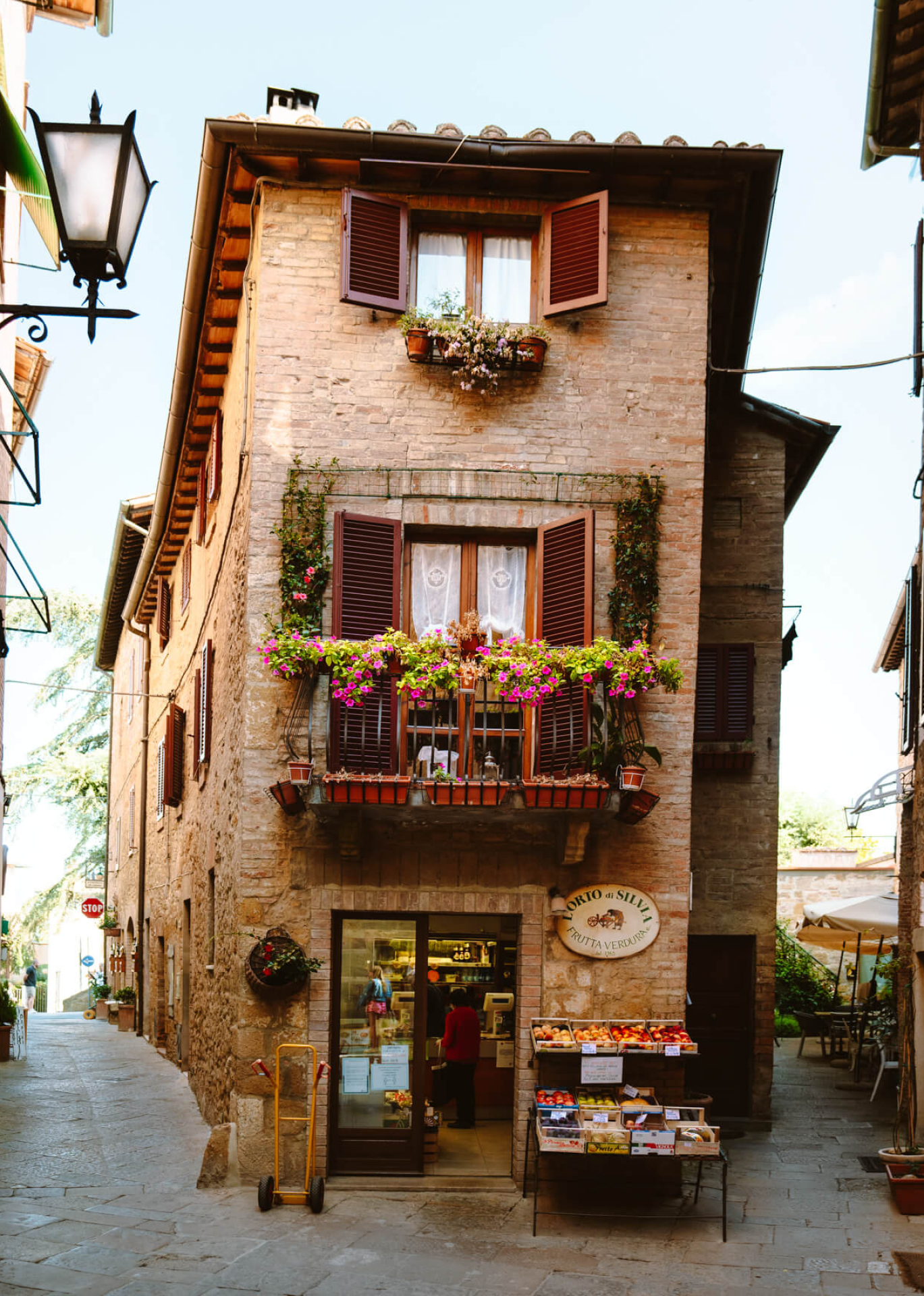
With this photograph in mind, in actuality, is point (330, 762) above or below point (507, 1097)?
above

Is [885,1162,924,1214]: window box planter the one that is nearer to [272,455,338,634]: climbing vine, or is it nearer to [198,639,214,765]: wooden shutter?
[272,455,338,634]: climbing vine

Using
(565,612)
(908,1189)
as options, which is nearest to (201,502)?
(565,612)

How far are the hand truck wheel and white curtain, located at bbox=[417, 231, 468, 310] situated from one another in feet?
22.7

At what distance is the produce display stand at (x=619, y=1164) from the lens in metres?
9.39

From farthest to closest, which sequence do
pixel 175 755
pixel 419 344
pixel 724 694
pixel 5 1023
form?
pixel 5 1023 → pixel 175 755 → pixel 724 694 → pixel 419 344

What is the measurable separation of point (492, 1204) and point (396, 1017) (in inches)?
62.7

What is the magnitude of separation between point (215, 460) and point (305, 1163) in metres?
7.23

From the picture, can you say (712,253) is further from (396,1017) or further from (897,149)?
(396,1017)

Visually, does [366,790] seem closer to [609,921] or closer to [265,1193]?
[609,921]

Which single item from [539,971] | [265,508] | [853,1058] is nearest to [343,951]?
[539,971]

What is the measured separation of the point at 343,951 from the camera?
1085 centimetres

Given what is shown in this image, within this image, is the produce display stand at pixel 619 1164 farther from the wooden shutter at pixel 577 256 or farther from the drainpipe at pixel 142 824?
the drainpipe at pixel 142 824

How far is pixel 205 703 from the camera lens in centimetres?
1432

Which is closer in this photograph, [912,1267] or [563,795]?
[912,1267]
